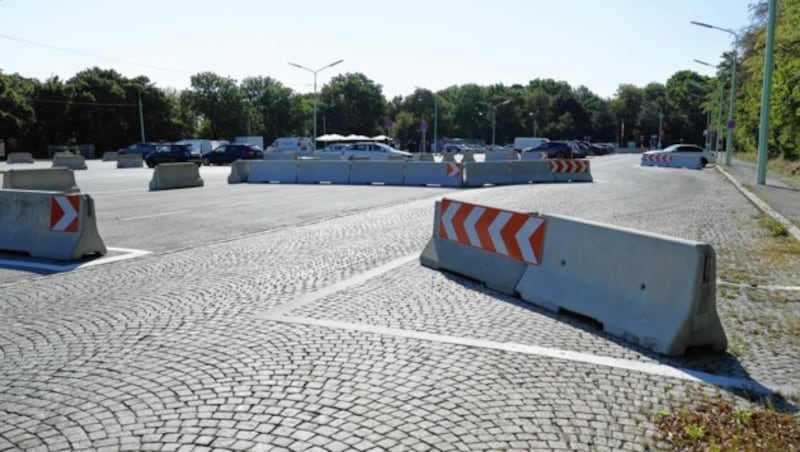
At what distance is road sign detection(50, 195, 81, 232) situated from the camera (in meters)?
9.20

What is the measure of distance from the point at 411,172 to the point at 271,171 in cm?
607

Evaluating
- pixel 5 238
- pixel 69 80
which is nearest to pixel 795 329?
pixel 5 238

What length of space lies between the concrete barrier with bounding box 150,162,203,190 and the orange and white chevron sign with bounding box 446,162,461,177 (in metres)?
9.51

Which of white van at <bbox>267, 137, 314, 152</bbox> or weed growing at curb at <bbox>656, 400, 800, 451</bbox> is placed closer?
weed growing at curb at <bbox>656, 400, 800, 451</bbox>

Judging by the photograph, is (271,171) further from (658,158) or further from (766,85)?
(658,158)

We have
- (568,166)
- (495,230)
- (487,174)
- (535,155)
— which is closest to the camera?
(495,230)

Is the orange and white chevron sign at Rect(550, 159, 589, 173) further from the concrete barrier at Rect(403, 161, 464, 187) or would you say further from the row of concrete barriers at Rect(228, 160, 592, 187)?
the concrete barrier at Rect(403, 161, 464, 187)

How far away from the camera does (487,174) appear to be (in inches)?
971

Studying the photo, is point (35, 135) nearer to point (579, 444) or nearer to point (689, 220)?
point (689, 220)

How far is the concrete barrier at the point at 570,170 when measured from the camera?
26.5m

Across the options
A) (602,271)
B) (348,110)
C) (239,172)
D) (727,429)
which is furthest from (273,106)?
(727,429)

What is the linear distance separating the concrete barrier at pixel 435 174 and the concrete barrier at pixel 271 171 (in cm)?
501

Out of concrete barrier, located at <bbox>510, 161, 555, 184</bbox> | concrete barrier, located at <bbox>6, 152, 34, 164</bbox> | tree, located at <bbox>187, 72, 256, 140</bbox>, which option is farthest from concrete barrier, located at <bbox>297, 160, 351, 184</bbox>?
tree, located at <bbox>187, 72, 256, 140</bbox>

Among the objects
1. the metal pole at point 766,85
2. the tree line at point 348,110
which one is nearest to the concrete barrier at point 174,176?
the metal pole at point 766,85
